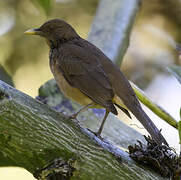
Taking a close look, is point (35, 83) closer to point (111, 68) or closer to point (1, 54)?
point (1, 54)

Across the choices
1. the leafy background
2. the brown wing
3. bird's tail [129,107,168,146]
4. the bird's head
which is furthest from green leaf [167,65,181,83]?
the leafy background

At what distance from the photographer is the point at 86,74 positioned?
4371 millimetres

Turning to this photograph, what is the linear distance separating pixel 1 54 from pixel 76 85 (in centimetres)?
373

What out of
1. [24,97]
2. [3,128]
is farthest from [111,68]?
[3,128]

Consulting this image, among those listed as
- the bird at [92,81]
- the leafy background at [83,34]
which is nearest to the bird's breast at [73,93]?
the bird at [92,81]

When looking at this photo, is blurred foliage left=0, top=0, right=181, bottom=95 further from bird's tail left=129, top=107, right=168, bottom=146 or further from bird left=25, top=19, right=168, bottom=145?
bird's tail left=129, top=107, right=168, bottom=146

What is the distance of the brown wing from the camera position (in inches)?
162

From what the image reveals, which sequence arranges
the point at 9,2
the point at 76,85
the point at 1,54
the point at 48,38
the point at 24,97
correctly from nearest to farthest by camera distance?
the point at 24,97 < the point at 76,85 < the point at 48,38 < the point at 1,54 < the point at 9,2

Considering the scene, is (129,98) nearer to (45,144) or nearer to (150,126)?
(150,126)

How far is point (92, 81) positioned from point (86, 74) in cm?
13

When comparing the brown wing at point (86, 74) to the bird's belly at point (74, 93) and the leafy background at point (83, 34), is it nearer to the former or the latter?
the bird's belly at point (74, 93)

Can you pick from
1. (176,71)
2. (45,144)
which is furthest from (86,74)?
(45,144)

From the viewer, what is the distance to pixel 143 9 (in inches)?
334

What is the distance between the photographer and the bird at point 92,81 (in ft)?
13.6
